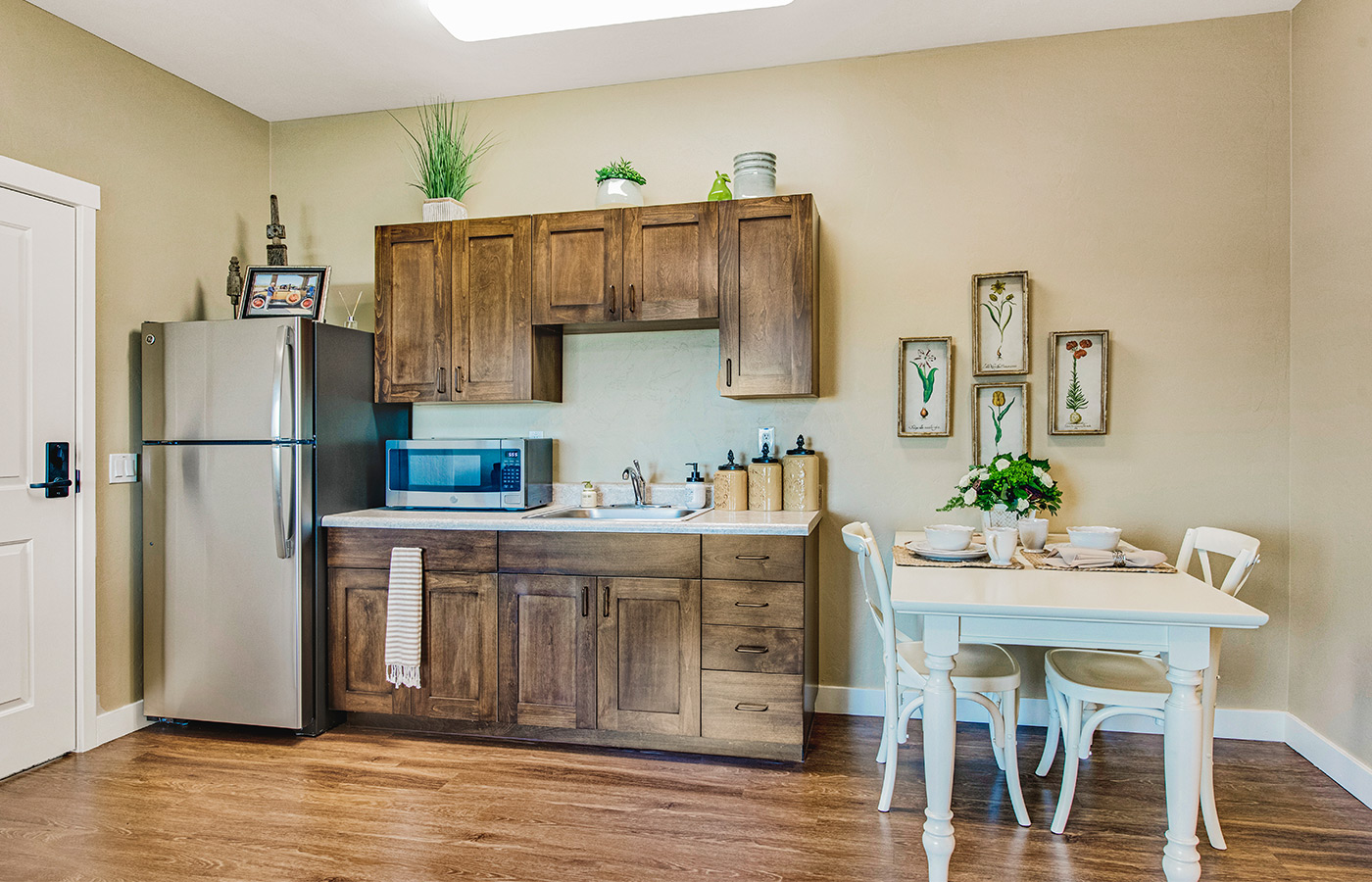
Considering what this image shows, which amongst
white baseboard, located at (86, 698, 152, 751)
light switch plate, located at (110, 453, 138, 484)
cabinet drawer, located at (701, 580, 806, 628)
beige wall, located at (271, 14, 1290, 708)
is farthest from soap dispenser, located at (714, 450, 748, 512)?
white baseboard, located at (86, 698, 152, 751)

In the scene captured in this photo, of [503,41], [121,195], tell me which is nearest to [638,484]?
[503,41]

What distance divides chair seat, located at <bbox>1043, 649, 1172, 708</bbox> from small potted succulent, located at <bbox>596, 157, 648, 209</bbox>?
7.71 feet

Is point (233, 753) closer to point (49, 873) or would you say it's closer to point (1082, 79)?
point (49, 873)

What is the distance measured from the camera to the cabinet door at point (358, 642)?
125 inches

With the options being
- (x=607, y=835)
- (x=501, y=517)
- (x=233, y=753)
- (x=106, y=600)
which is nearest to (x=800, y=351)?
(x=501, y=517)

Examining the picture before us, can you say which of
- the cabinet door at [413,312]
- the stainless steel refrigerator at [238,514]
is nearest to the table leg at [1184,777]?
the cabinet door at [413,312]

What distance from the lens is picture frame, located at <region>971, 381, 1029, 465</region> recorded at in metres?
3.24

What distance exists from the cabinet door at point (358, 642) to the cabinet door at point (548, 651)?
1.70ft

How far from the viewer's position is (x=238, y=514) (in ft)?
10.3

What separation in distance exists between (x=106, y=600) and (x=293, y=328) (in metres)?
1.33

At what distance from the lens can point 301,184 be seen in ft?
13.0

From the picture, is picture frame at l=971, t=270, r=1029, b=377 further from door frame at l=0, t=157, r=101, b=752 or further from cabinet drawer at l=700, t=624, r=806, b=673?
door frame at l=0, t=157, r=101, b=752

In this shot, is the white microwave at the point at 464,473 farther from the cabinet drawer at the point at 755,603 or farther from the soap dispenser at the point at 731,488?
the cabinet drawer at the point at 755,603

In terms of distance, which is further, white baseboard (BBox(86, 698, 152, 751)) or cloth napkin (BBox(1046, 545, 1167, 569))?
white baseboard (BBox(86, 698, 152, 751))
